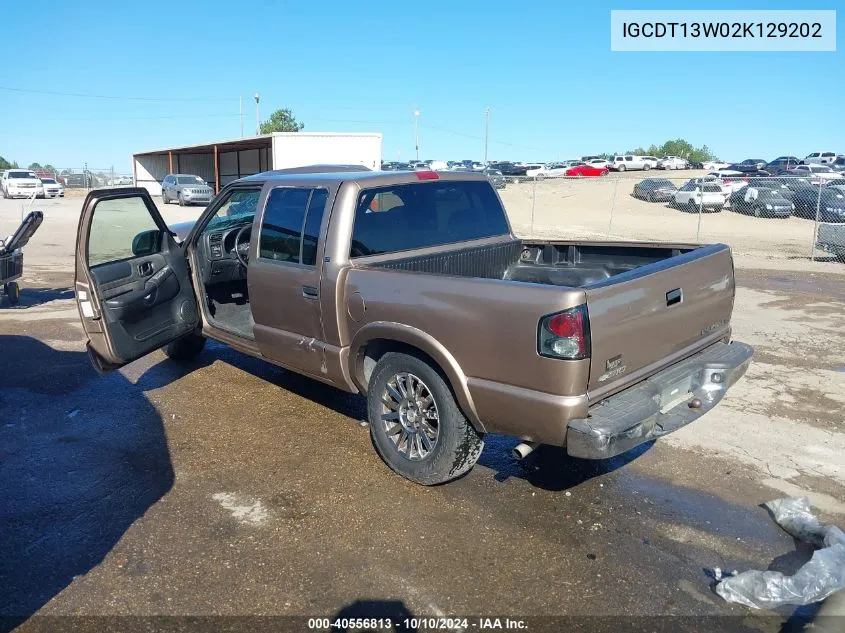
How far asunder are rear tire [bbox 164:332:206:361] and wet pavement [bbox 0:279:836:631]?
134 centimetres

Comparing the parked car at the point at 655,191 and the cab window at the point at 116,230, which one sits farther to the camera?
the parked car at the point at 655,191

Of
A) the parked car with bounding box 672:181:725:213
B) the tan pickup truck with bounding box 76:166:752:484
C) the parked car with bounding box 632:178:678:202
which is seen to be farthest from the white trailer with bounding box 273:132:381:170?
the tan pickup truck with bounding box 76:166:752:484

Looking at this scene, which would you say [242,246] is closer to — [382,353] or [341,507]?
[382,353]

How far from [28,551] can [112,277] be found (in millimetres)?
2210

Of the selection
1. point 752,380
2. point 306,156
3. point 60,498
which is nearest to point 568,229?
point 306,156

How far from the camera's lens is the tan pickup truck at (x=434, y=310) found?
3.42 m

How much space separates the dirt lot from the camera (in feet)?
10.5

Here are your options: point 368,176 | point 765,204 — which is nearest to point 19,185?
point 765,204

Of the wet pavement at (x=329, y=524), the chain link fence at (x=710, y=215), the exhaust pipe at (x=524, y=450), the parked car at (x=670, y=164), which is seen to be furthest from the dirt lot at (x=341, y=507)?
the parked car at (x=670, y=164)

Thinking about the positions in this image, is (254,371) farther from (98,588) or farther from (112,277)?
(98,588)

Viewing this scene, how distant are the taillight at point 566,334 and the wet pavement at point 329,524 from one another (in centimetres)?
106

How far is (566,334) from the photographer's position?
10.8ft

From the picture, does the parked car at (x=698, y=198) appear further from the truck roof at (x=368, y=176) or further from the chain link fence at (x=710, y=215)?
the truck roof at (x=368, y=176)

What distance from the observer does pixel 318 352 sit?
464cm
